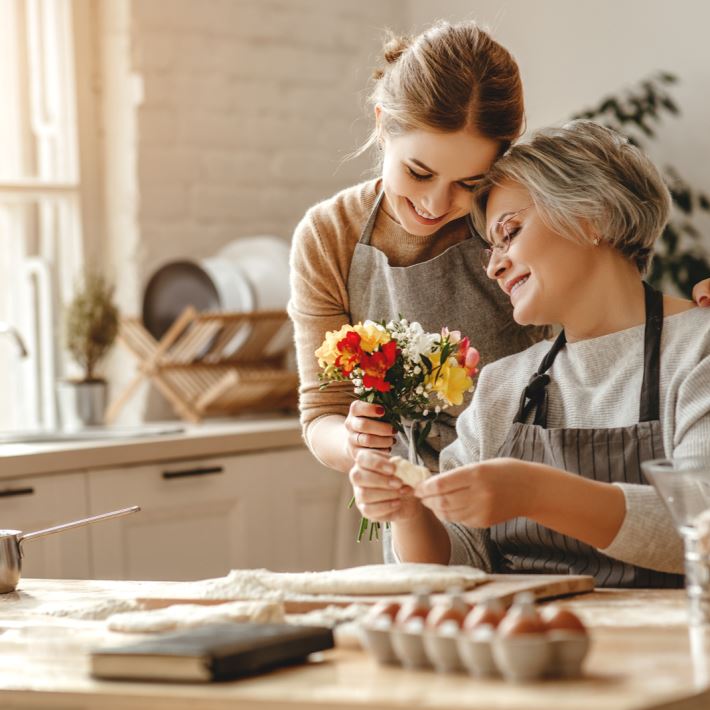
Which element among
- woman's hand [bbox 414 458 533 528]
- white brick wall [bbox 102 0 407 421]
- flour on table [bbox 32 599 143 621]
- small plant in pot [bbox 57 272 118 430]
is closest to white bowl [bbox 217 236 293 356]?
white brick wall [bbox 102 0 407 421]

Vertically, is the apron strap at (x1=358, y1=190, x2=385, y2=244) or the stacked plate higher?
the apron strap at (x1=358, y1=190, x2=385, y2=244)

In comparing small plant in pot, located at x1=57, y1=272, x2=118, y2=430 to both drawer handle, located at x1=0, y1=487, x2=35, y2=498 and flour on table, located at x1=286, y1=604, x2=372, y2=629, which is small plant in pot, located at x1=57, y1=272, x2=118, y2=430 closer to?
drawer handle, located at x1=0, y1=487, x2=35, y2=498

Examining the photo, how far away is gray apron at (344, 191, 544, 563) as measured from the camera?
2.53 meters

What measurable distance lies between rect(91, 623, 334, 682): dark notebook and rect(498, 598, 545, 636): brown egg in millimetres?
237

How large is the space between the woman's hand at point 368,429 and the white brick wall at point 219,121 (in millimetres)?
2205

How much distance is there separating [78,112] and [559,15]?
172 cm

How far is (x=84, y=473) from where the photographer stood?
3.39 m

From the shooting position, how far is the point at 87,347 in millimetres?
3955

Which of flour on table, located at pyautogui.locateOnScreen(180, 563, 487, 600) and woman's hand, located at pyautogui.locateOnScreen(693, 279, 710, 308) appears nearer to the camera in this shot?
flour on table, located at pyautogui.locateOnScreen(180, 563, 487, 600)

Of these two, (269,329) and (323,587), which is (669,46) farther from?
(323,587)

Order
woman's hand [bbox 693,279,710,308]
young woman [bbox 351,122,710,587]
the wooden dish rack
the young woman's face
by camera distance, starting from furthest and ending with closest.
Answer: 1. the wooden dish rack
2. the young woman's face
3. woman's hand [bbox 693,279,710,308]
4. young woman [bbox 351,122,710,587]

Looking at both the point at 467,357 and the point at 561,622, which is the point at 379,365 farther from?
the point at 561,622

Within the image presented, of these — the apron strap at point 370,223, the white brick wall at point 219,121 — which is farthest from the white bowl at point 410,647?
the white brick wall at point 219,121

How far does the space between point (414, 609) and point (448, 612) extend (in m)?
0.05
